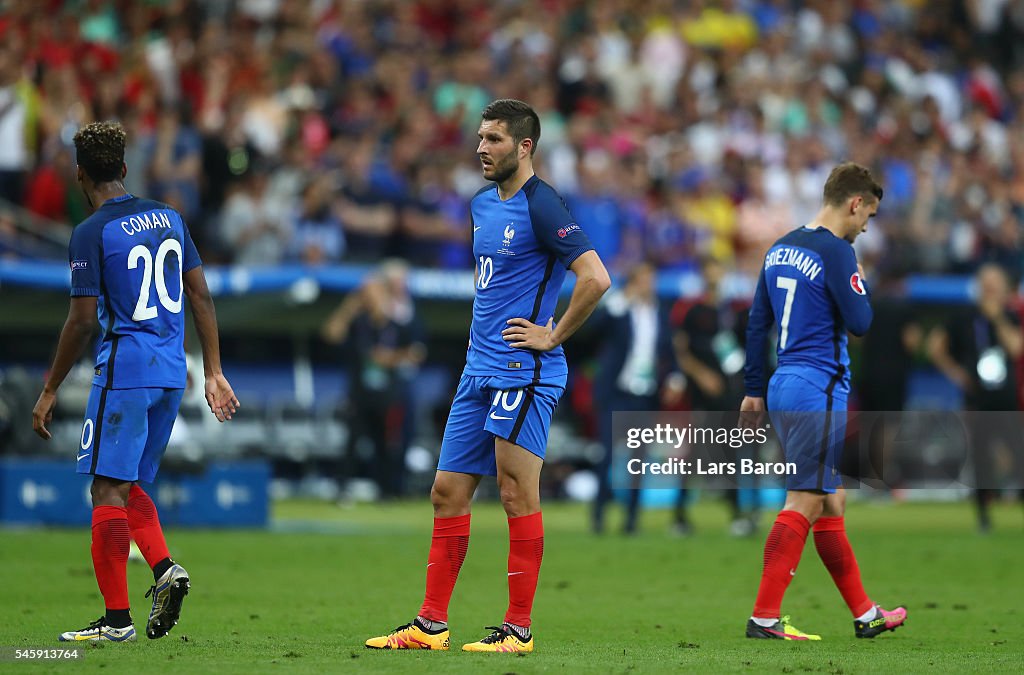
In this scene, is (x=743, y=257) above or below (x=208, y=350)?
above

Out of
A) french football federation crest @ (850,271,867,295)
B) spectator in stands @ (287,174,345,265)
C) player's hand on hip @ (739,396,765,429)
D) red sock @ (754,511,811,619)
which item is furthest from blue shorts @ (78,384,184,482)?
spectator in stands @ (287,174,345,265)

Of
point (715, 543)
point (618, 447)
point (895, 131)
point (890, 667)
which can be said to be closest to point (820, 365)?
point (890, 667)

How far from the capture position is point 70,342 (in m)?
7.70

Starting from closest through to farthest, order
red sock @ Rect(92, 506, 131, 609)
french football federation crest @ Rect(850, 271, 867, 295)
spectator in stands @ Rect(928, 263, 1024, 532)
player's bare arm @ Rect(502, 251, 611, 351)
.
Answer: player's bare arm @ Rect(502, 251, 611, 351) → red sock @ Rect(92, 506, 131, 609) → french football federation crest @ Rect(850, 271, 867, 295) → spectator in stands @ Rect(928, 263, 1024, 532)

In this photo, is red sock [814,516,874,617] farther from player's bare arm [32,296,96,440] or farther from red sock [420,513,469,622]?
player's bare arm [32,296,96,440]

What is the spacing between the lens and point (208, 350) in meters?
8.20

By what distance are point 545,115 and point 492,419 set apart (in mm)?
16274

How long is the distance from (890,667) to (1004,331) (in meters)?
10.3

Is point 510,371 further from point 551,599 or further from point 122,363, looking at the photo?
point 551,599

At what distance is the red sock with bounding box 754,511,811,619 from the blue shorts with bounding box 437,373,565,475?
1.58 metres

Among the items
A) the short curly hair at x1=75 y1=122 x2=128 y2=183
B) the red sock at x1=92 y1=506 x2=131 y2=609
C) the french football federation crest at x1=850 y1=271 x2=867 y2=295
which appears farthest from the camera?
the french football federation crest at x1=850 y1=271 x2=867 y2=295

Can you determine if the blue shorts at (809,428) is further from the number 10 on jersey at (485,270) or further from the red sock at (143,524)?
the red sock at (143,524)

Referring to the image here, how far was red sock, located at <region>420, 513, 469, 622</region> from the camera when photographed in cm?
780

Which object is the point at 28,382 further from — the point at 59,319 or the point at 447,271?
the point at 447,271
